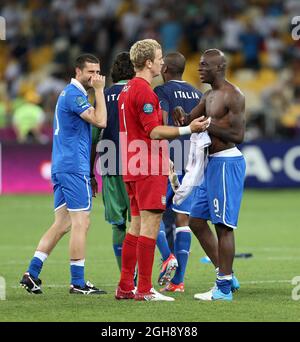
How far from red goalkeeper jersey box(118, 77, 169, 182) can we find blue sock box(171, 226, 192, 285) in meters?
1.52

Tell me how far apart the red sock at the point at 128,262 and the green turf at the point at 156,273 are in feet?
0.86

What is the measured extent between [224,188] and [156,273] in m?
2.88

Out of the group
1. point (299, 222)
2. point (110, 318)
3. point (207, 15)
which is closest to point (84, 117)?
point (110, 318)

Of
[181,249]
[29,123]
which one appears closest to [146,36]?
[29,123]

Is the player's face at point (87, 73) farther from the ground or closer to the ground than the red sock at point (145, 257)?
farther from the ground

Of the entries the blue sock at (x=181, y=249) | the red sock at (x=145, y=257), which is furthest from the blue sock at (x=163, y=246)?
the red sock at (x=145, y=257)

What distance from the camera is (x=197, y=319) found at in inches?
355

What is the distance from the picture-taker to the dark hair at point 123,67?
1141 centimetres

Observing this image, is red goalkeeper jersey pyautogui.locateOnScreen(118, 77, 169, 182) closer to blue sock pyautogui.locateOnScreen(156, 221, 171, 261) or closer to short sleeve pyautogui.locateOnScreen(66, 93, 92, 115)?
short sleeve pyautogui.locateOnScreen(66, 93, 92, 115)

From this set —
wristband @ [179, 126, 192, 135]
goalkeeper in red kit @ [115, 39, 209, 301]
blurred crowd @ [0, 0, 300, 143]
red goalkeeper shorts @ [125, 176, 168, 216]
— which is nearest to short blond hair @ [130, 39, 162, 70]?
goalkeeper in red kit @ [115, 39, 209, 301]

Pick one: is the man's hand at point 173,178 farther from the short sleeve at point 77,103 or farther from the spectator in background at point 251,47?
the spectator in background at point 251,47

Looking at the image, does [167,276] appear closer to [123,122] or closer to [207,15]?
[123,122]
